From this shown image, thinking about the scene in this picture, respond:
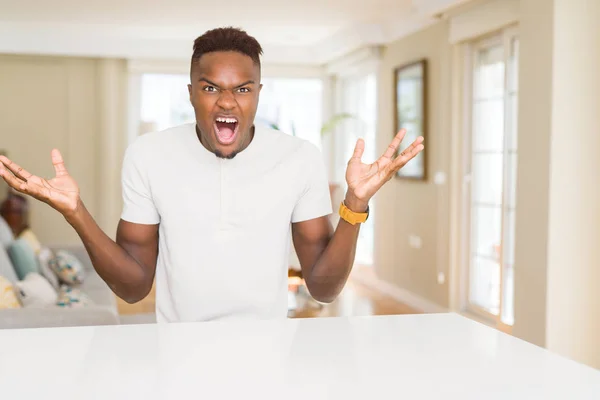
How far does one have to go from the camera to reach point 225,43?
61.1 inches

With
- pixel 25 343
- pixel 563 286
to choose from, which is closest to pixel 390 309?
pixel 563 286

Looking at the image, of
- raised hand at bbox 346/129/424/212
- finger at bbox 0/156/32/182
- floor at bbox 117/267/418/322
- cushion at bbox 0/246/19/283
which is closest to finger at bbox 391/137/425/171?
raised hand at bbox 346/129/424/212

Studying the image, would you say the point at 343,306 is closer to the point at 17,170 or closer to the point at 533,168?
the point at 533,168

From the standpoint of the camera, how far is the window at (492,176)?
4.67 metres

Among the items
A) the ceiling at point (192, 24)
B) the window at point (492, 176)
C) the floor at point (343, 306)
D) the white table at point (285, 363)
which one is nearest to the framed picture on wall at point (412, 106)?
the ceiling at point (192, 24)

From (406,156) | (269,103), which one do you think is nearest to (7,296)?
(406,156)

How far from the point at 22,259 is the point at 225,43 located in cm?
319

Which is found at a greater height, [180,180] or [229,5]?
[229,5]

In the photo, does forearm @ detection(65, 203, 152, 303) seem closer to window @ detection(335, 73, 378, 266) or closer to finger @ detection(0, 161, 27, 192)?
finger @ detection(0, 161, 27, 192)

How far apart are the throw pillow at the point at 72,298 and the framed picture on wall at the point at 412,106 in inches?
110

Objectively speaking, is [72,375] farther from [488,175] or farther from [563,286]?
[488,175]

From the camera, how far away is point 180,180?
1.57 m

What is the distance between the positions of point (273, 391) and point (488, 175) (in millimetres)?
4405

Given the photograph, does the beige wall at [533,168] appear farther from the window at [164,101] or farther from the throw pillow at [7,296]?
the window at [164,101]
